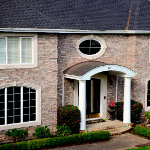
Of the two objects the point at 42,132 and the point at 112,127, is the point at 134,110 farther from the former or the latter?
the point at 42,132

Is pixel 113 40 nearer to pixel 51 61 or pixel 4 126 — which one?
pixel 51 61

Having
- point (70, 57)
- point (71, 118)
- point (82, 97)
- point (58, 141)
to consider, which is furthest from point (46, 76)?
point (58, 141)

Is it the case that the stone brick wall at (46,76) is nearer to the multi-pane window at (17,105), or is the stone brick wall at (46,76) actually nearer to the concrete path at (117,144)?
the multi-pane window at (17,105)

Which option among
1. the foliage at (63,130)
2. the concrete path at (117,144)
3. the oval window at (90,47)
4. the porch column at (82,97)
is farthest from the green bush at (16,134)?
the oval window at (90,47)

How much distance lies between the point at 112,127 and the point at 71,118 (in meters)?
2.98

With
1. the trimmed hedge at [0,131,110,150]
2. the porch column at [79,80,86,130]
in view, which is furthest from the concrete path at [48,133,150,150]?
the porch column at [79,80,86,130]

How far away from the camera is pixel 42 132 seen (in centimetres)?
1716

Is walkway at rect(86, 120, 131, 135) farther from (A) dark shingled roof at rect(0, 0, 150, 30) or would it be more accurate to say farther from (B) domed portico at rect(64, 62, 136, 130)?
(A) dark shingled roof at rect(0, 0, 150, 30)

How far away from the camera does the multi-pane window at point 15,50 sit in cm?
1672

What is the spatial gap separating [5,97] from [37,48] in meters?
3.20

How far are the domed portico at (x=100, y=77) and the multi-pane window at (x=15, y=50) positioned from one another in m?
2.79

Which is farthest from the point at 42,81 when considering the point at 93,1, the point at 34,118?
the point at 93,1

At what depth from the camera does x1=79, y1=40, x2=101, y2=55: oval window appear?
63.5 ft

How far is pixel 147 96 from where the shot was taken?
70.0 ft
